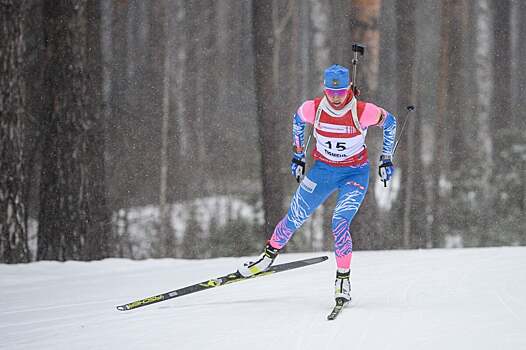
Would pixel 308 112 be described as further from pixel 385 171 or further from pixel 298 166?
pixel 385 171

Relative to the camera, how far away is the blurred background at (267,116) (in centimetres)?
1062

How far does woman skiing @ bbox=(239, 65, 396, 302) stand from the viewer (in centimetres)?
575

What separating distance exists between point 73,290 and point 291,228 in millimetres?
2336

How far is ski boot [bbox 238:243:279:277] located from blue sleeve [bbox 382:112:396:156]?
3.92 feet

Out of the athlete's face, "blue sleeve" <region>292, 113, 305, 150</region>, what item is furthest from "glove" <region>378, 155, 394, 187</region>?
"blue sleeve" <region>292, 113, 305, 150</region>

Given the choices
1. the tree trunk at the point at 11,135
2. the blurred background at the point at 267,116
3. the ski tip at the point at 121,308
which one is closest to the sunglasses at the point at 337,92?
the ski tip at the point at 121,308

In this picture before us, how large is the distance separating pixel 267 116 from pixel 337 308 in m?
5.56

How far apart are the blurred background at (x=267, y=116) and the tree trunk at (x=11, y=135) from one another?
2.47 feet

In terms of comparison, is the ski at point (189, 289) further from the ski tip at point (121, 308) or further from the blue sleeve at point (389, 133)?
the blue sleeve at point (389, 133)

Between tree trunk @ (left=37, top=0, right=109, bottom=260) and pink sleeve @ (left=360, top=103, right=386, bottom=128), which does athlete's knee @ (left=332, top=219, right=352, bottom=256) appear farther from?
tree trunk @ (left=37, top=0, right=109, bottom=260)

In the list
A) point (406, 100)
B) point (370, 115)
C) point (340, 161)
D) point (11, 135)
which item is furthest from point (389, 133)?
point (406, 100)

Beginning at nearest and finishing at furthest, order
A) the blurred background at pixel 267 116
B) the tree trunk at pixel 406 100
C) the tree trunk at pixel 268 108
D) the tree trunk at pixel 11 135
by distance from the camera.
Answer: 1. the tree trunk at pixel 11 135
2. the blurred background at pixel 267 116
3. the tree trunk at pixel 268 108
4. the tree trunk at pixel 406 100

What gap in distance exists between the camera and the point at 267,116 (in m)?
10.8

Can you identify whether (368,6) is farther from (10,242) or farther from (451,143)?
(10,242)
